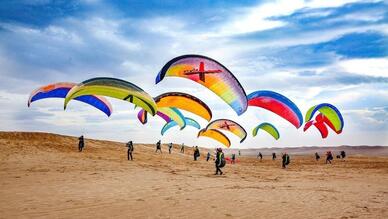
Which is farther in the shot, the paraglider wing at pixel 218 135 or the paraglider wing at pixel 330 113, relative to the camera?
the paraglider wing at pixel 218 135

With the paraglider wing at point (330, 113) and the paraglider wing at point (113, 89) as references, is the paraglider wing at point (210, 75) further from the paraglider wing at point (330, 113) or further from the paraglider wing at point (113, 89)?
the paraglider wing at point (330, 113)

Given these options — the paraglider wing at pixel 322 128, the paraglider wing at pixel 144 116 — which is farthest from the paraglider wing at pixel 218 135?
the paraglider wing at pixel 322 128

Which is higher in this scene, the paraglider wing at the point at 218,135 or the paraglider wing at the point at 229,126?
the paraglider wing at the point at 229,126

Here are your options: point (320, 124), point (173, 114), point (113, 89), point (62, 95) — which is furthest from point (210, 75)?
point (320, 124)

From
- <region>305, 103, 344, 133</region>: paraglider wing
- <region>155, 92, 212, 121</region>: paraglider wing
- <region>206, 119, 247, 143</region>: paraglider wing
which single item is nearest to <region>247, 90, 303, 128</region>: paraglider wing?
<region>155, 92, 212, 121</region>: paraglider wing

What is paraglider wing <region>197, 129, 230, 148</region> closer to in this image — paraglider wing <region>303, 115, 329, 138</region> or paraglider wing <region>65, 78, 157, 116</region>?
paraglider wing <region>303, 115, 329, 138</region>

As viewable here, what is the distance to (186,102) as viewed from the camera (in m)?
23.8

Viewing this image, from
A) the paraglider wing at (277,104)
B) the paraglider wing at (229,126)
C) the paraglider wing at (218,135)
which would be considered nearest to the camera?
the paraglider wing at (277,104)

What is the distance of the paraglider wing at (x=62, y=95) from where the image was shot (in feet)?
68.8

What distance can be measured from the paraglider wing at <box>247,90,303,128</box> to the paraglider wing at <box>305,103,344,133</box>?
25.9 ft

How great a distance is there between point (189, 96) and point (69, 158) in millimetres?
8636

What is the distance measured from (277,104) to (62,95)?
13.8 m

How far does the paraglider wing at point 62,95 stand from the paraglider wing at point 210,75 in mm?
7321

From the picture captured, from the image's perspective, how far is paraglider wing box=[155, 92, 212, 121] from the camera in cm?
2344
